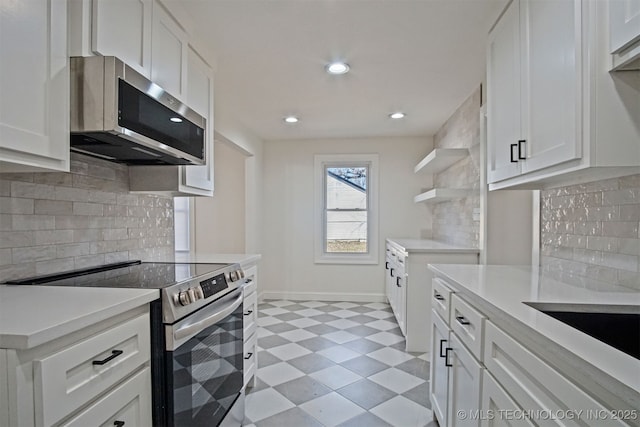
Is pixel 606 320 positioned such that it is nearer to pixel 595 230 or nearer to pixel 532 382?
pixel 532 382

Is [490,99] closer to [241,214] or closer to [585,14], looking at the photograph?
[585,14]

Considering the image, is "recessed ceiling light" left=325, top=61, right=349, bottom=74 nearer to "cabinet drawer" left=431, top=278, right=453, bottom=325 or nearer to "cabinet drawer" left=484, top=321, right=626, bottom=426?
"cabinet drawer" left=431, top=278, right=453, bottom=325

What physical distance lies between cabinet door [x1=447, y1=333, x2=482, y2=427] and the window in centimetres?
342

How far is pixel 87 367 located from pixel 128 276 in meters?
0.68

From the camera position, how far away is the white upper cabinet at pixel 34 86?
40.8 inches

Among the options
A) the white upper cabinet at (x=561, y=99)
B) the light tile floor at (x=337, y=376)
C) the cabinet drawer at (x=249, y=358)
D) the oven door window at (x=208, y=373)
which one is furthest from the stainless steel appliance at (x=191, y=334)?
the white upper cabinet at (x=561, y=99)

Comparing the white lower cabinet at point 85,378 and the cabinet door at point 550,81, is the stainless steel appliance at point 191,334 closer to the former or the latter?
the white lower cabinet at point 85,378

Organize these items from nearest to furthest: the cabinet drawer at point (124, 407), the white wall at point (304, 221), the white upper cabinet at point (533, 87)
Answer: the cabinet drawer at point (124, 407)
the white upper cabinet at point (533, 87)
the white wall at point (304, 221)

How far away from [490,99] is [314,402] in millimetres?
2169

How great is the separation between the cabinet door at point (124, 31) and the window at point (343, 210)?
11.6 feet

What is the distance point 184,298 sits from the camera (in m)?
1.38

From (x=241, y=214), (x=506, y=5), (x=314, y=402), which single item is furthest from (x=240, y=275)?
(x=241, y=214)

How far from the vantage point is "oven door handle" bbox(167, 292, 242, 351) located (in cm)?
130

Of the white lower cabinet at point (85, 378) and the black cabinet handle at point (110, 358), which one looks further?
the black cabinet handle at point (110, 358)
